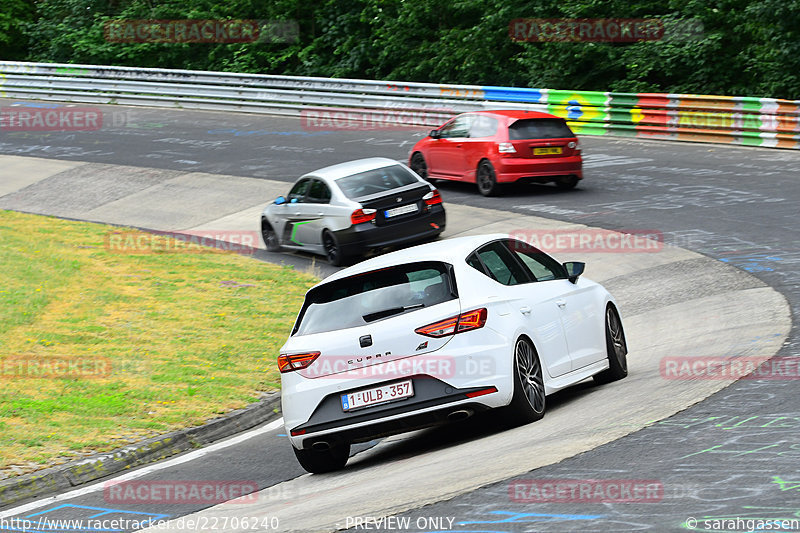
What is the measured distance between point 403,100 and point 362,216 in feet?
50.3

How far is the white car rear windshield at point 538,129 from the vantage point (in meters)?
21.5

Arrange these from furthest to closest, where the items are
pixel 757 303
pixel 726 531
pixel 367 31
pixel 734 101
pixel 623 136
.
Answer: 1. pixel 367 31
2. pixel 623 136
3. pixel 734 101
4. pixel 757 303
5. pixel 726 531

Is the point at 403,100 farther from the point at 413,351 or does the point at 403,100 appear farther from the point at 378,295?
the point at 413,351

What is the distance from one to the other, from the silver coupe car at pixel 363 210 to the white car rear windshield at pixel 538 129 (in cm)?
361

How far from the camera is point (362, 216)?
17.9 meters

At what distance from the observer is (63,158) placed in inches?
1184

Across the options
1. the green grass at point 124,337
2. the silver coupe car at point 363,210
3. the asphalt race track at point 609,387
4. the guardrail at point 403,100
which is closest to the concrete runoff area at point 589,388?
the asphalt race track at point 609,387

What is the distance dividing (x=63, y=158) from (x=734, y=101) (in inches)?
687

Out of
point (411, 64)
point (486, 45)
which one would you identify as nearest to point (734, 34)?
point (486, 45)

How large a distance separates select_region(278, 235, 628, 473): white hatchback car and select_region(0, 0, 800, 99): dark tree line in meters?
21.2

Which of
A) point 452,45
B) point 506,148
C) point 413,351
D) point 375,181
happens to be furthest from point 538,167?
point 452,45

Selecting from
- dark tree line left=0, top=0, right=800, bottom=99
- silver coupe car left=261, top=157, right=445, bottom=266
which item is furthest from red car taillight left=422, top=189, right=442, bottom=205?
dark tree line left=0, top=0, right=800, bottom=99

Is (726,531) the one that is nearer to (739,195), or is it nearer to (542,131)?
(739,195)

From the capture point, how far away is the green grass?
33.5 ft
